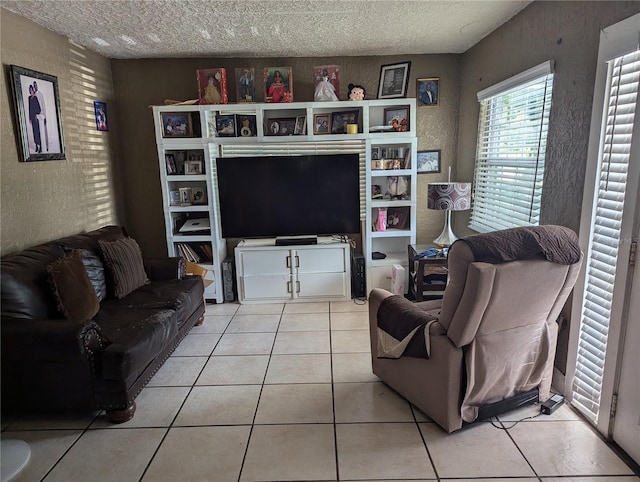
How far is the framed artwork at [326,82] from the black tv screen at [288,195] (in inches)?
22.3

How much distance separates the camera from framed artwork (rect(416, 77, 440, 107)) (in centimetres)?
427

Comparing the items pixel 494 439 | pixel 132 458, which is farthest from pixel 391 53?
pixel 132 458

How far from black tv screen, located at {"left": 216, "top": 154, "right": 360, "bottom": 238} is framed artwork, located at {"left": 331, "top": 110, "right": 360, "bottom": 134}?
10.8 inches

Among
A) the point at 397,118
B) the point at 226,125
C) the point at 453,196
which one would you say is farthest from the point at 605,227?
the point at 226,125

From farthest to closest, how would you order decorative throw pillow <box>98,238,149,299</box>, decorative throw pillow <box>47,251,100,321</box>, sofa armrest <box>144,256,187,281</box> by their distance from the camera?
sofa armrest <box>144,256,187,281</box> < decorative throw pillow <box>98,238,149,299</box> < decorative throw pillow <box>47,251,100,321</box>

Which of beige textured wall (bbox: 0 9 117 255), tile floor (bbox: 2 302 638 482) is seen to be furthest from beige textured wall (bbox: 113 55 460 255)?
tile floor (bbox: 2 302 638 482)

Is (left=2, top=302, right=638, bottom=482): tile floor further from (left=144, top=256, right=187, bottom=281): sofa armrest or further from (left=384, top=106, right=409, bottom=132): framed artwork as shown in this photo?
(left=384, top=106, right=409, bottom=132): framed artwork

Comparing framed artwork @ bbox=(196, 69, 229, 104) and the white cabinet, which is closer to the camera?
framed artwork @ bbox=(196, 69, 229, 104)

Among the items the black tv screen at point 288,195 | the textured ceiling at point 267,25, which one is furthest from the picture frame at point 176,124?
the textured ceiling at point 267,25

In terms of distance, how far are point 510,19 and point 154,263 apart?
3.47m

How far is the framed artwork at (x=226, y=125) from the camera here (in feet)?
13.3

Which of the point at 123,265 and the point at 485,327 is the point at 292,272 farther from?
the point at 485,327

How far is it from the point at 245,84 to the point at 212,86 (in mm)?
315

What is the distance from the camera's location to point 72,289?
8.36ft
